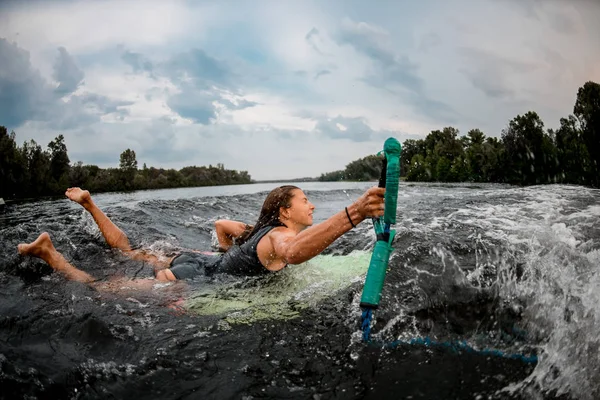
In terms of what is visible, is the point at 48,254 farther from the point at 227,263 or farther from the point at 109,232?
the point at 227,263

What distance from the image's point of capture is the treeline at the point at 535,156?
3375 cm

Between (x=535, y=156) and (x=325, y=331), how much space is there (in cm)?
5521

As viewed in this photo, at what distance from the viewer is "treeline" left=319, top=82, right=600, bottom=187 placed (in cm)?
3375

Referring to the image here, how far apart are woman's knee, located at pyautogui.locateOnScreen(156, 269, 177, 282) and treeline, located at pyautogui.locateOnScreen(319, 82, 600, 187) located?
792 cm

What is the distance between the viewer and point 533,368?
221 centimetres

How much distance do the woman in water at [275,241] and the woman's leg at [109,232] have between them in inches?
1.2

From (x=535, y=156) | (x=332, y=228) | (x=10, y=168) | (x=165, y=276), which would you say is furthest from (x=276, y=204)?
(x=10, y=168)

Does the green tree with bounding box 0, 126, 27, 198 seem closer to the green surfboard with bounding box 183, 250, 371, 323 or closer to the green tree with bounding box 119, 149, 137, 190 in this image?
the green tree with bounding box 119, 149, 137, 190

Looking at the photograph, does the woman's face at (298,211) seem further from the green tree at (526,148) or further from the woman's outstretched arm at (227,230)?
the green tree at (526,148)

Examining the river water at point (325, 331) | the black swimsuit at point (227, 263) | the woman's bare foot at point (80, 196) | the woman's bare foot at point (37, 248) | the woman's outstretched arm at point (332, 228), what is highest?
the woman's bare foot at point (80, 196)

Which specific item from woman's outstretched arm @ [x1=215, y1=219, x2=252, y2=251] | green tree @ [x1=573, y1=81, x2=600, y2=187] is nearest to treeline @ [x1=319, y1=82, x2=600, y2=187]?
green tree @ [x1=573, y1=81, x2=600, y2=187]

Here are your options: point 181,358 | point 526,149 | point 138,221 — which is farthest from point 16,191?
point 526,149

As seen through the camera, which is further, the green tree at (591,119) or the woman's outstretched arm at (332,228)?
the green tree at (591,119)

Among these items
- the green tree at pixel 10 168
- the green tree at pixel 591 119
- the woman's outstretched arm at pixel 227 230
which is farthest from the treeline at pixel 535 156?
the green tree at pixel 10 168
